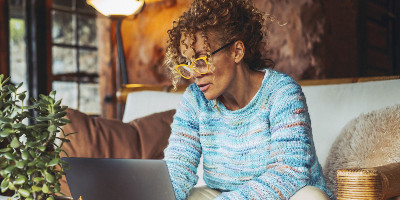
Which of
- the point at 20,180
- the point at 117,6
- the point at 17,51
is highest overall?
the point at 117,6

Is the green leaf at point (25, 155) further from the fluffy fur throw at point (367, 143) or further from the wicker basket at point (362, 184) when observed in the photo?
the fluffy fur throw at point (367, 143)

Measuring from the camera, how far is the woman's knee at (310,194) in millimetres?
1294

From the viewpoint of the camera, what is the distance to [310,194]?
4.33 ft

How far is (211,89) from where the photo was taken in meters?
1.62

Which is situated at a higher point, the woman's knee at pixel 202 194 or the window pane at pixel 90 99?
the window pane at pixel 90 99

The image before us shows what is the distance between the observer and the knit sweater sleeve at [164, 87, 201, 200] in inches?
65.5

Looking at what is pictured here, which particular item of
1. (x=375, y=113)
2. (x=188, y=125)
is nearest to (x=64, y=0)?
(x=188, y=125)

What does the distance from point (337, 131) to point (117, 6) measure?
1.84 m

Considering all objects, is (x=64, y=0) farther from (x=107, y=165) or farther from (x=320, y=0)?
(x=107, y=165)

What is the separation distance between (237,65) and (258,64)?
5.8 inches

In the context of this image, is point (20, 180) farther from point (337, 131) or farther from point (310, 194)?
point (337, 131)

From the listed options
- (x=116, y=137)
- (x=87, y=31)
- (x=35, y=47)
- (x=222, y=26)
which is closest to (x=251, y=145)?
(x=222, y=26)

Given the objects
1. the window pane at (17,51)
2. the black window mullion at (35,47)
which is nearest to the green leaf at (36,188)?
the black window mullion at (35,47)

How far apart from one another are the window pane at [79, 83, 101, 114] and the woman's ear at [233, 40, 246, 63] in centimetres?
378
